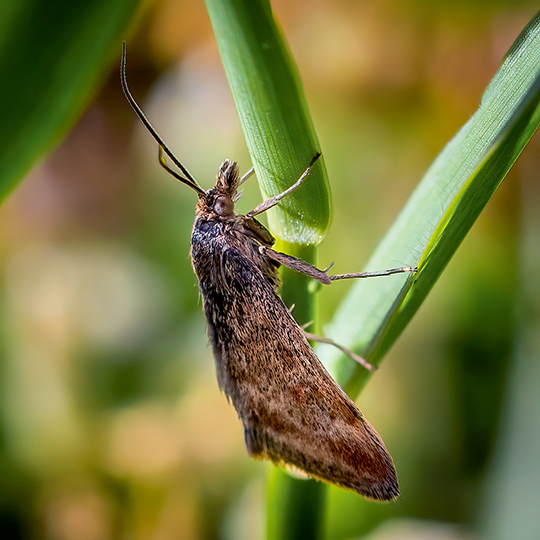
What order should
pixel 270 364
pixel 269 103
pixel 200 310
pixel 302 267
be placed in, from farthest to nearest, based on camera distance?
pixel 200 310 → pixel 270 364 → pixel 302 267 → pixel 269 103

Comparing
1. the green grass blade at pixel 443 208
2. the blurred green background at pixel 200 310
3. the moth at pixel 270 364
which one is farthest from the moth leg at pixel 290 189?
the blurred green background at pixel 200 310

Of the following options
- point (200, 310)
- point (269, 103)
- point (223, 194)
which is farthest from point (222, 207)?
point (200, 310)

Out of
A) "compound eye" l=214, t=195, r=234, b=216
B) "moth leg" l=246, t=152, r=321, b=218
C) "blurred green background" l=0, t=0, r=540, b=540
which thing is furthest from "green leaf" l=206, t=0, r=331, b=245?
"blurred green background" l=0, t=0, r=540, b=540

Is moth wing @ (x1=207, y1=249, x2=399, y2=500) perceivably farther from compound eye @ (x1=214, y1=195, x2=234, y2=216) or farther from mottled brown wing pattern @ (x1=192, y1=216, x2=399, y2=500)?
compound eye @ (x1=214, y1=195, x2=234, y2=216)

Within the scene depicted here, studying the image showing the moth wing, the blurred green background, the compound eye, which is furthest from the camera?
the blurred green background

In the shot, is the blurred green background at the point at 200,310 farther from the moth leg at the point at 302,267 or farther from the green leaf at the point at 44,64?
the green leaf at the point at 44,64

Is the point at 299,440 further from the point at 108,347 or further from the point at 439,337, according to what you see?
the point at 108,347

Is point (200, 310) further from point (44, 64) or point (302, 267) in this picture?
point (44, 64)
